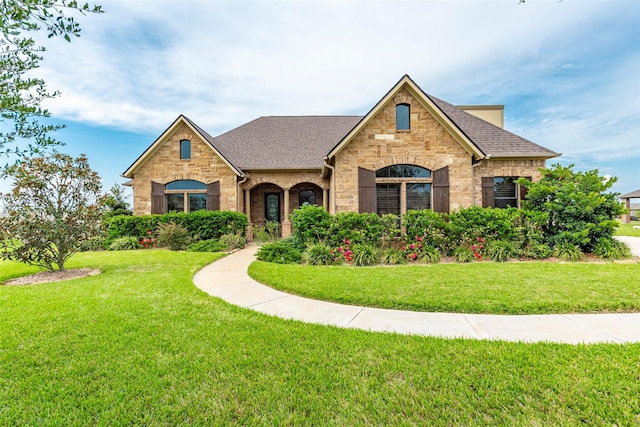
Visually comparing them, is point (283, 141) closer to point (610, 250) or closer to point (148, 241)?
point (148, 241)

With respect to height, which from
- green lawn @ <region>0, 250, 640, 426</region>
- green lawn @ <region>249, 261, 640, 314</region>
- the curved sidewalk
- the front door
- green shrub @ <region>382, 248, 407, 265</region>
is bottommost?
the curved sidewalk

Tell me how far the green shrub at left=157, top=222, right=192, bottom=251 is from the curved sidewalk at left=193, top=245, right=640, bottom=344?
7635 mm

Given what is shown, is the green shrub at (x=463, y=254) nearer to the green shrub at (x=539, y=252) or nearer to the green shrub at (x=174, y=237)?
the green shrub at (x=539, y=252)

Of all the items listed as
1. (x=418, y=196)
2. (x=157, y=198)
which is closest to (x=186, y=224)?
(x=157, y=198)

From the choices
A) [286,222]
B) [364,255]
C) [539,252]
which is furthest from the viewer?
[286,222]

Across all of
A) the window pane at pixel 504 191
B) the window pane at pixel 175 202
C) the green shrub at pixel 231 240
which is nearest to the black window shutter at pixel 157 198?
the window pane at pixel 175 202

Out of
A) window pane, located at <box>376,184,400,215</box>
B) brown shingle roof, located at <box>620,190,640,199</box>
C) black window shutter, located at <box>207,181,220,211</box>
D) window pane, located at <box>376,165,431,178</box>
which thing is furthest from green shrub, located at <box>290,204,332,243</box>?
brown shingle roof, located at <box>620,190,640,199</box>

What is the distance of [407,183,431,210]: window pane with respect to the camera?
11141mm

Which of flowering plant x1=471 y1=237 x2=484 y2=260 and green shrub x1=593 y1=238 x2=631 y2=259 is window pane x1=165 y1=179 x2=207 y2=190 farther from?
green shrub x1=593 y1=238 x2=631 y2=259

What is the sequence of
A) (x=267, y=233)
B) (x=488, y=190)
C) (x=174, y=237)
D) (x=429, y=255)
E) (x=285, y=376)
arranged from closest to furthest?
1. (x=285, y=376)
2. (x=429, y=255)
3. (x=174, y=237)
4. (x=488, y=190)
5. (x=267, y=233)

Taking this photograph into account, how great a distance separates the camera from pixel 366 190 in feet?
36.1

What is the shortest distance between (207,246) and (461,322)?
9.90 metres

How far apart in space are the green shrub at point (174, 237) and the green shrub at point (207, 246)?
41 centimetres

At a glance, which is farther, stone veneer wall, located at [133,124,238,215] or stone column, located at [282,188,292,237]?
stone column, located at [282,188,292,237]
